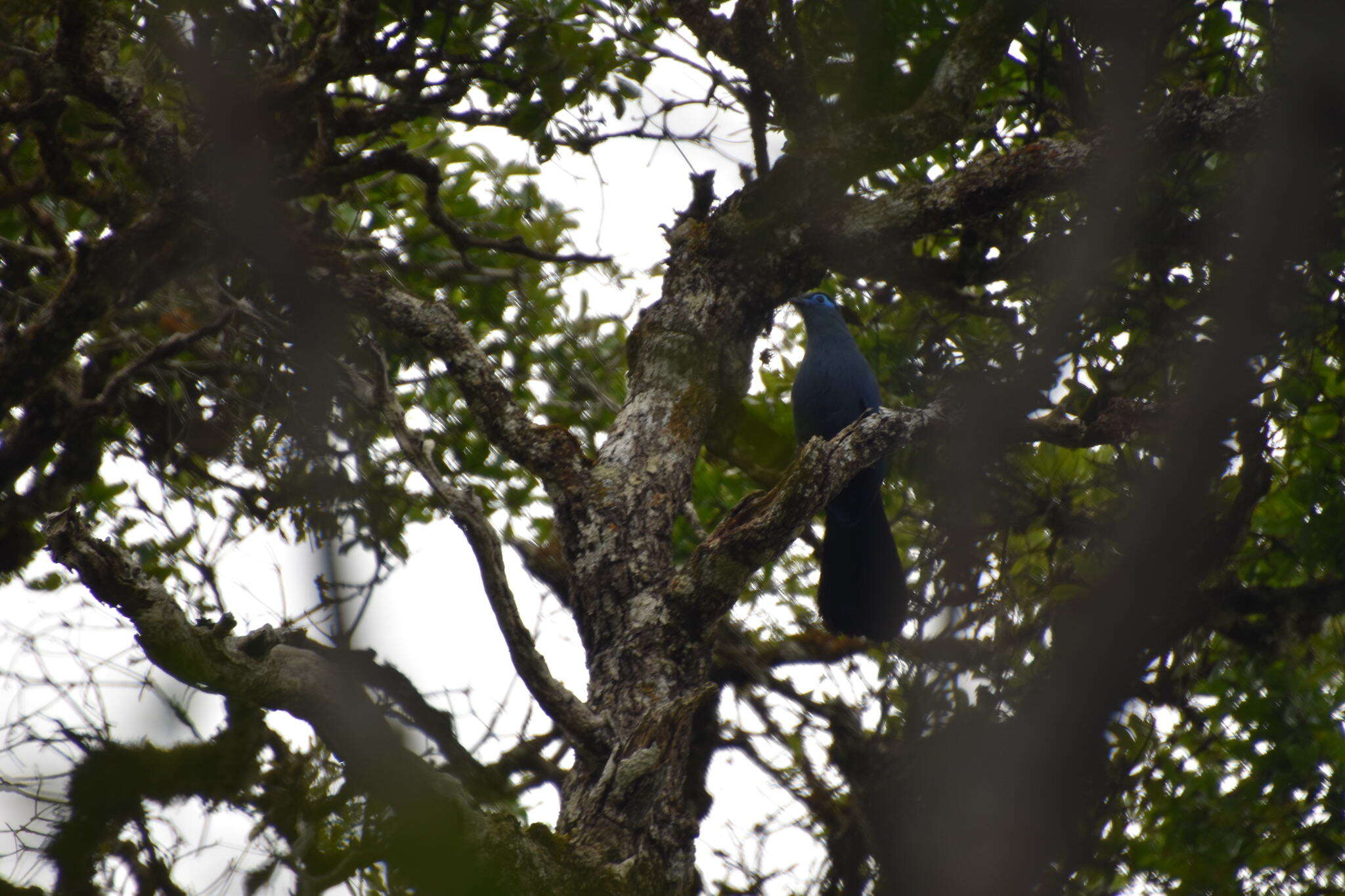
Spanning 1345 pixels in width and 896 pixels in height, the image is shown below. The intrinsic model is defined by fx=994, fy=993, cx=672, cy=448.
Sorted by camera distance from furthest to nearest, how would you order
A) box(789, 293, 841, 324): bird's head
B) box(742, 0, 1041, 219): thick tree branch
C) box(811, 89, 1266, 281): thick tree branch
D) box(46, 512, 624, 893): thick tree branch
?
box(789, 293, 841, 324): bird's head → box(742, 0, 1041, 219): thick tree branch → box(811, 89, 1266, 281): thick tree branch → box(46, 512, 624, 893): thick tree branch

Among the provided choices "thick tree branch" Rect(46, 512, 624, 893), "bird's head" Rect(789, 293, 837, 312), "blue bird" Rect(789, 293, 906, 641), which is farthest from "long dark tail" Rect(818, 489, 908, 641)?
"thick tree branch" Rect(46, 512, 624, 893)

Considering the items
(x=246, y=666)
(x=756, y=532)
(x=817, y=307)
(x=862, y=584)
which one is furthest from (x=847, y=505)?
(x=246, y=666)

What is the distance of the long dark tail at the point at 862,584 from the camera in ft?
14.3

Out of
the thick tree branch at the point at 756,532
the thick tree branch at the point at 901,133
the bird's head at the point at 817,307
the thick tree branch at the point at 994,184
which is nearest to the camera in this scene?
the thick tree branch at the point at 756,532

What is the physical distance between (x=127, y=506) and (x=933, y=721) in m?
3.68

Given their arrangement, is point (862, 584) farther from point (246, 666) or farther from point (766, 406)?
point (246, 666)

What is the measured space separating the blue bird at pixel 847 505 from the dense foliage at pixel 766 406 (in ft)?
0.64

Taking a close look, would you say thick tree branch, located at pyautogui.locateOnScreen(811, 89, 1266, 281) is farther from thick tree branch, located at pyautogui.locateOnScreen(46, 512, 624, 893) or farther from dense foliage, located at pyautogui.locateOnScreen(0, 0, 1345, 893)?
thick tree branch, located at pyautogui.locateOnScreen(46, 512, 624, 893)

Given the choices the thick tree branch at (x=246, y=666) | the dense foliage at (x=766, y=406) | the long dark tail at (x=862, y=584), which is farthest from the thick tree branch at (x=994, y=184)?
the thick tree branch at (x=246, y=666)

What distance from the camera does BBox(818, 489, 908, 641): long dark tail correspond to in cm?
434

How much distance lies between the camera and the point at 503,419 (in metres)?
3.34

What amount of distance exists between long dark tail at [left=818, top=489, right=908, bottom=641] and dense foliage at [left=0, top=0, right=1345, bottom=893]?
0.19 m

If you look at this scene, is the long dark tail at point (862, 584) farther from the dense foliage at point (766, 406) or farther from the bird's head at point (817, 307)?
the bird's head at point (817, 307)

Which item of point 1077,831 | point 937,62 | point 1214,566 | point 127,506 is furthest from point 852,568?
point 127,506
